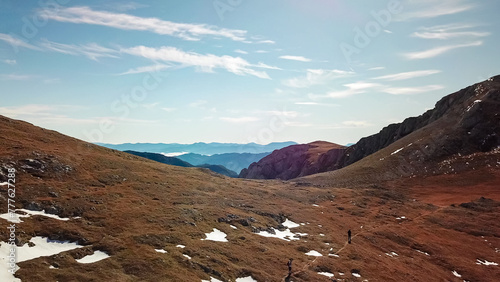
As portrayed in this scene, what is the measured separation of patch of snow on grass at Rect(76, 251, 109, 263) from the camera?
33.5 metres

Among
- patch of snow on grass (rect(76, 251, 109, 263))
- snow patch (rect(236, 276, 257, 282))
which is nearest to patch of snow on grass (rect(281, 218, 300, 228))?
snow patch (rect(236, 276, 257, 282))

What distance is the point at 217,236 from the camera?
48625 mm

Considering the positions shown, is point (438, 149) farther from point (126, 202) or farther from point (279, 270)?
point (126, 202)

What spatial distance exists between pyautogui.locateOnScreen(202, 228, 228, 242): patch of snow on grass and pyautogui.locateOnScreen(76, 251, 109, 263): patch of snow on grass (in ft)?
51.7

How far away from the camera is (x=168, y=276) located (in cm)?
3256

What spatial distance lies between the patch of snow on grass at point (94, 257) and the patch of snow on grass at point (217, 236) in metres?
15.7

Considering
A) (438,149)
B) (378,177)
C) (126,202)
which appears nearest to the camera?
(126,202)

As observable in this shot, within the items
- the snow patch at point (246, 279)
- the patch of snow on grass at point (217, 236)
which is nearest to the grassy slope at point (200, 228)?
the snow patch at point (246, 279)

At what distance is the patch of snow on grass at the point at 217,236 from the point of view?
47.1 meters

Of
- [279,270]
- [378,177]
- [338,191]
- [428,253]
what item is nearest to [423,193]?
[378,177]

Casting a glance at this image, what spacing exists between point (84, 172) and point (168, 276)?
3935 centimetres

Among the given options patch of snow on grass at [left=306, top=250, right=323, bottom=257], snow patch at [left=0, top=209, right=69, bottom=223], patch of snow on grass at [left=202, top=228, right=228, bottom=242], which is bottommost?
patch of snow on grass at [left=306, top=250, right=323, bottom=257]

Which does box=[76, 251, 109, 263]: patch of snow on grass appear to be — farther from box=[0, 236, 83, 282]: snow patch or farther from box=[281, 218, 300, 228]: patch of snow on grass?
box=[281, 218, 300, 228]: patch of snow on grass

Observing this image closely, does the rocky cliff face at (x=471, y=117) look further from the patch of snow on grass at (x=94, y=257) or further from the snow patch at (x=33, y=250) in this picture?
the snow patch at (x=33, y=250)
